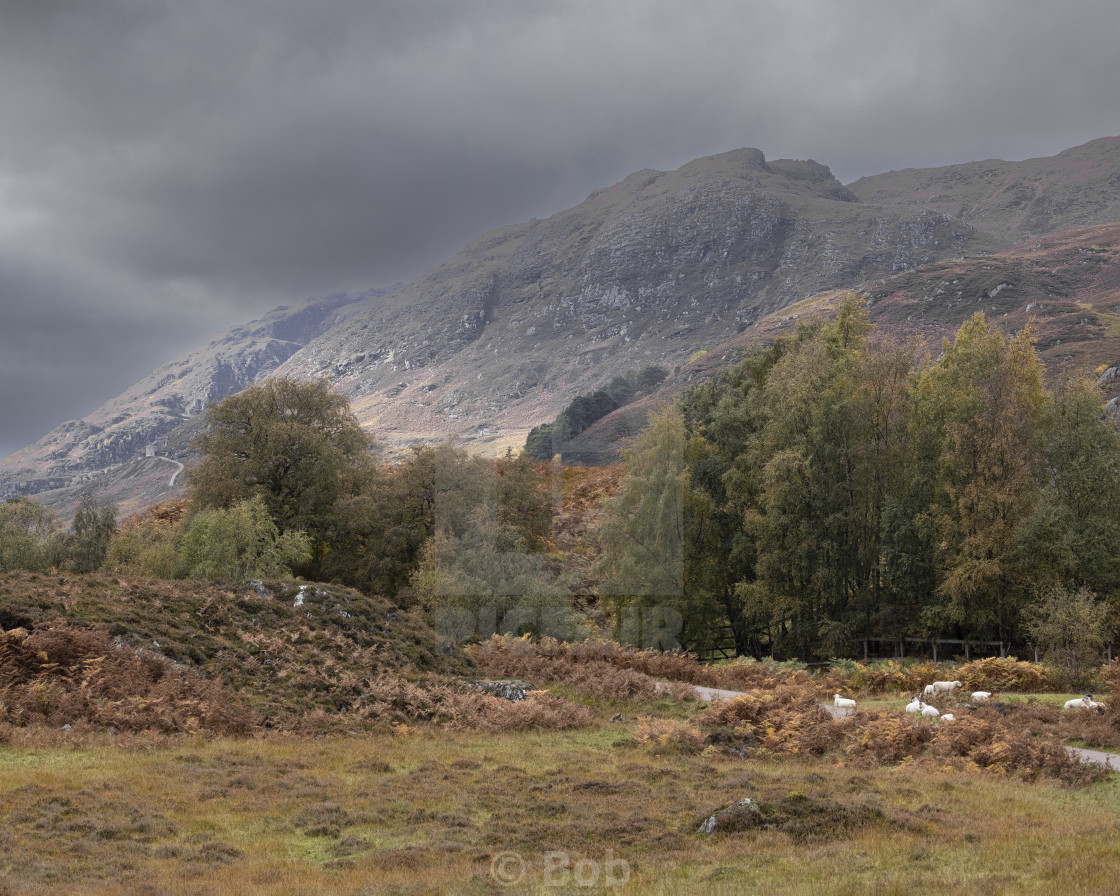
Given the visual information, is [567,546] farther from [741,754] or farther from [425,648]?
[741,754]

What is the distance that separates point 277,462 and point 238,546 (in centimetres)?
774

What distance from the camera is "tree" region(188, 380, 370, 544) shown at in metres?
40.8

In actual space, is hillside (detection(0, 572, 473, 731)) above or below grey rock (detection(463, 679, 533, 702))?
above

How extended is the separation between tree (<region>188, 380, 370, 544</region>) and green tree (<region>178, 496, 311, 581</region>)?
319cm

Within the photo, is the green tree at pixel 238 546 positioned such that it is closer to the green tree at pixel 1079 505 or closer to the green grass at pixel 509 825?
the green grass at pixel 509 825

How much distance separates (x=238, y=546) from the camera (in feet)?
115

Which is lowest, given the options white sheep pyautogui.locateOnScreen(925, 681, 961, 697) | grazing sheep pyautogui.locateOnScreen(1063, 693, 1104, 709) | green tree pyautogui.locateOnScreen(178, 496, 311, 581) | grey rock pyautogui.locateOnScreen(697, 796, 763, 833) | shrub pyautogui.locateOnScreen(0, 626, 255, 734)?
white sheep pyautogui.locateOnScreen(925, 681, 961, 697)

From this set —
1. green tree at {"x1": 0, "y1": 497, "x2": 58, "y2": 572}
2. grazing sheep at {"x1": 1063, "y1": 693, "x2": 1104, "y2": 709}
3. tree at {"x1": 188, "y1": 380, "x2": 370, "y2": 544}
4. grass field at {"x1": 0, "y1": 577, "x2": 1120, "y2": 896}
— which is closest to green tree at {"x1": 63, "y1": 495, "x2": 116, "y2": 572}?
green tree at {"x1": 0, "y1": 497, "x2": 58, "y2": 572}

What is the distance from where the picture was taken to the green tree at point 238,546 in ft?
112

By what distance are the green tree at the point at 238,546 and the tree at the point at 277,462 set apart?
3.19 meters

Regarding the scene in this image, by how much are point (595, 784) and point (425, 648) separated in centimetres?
1200

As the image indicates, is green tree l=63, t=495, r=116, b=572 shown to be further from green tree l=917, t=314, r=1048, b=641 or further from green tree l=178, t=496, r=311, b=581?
green tree l=917, t=314, r=1048, b=641

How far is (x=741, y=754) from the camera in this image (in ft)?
53.4

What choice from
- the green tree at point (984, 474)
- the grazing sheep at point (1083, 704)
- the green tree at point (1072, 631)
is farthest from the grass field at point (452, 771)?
the green tree at point (984, 474)
